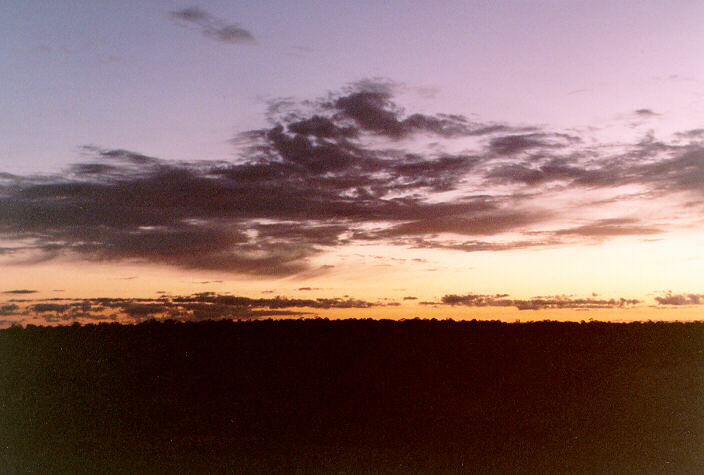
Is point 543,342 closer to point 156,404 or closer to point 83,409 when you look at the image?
point 156,404

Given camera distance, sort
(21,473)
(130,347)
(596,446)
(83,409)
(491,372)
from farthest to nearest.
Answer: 1. (130,347)
2. (491,372)
3. (83,409)
4. (596,446)
5. (21,473)

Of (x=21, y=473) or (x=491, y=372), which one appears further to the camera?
(x=491, y=372)

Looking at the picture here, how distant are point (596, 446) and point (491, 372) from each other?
13386 mm

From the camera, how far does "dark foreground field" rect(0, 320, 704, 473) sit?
22.2 m

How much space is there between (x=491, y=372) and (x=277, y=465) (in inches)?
730

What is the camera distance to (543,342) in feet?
139

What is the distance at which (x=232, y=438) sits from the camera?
82.8 feet

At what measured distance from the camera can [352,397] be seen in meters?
31.8

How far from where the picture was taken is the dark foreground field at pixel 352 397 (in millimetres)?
22203

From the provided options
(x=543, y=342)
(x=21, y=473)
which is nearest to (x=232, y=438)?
(x=21, y=473)

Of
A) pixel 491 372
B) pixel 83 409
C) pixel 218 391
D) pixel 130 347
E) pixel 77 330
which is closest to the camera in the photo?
pixel 83 409

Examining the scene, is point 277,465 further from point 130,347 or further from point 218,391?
point 130,347

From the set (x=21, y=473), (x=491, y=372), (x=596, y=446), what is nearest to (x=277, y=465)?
(x=21, y=473)

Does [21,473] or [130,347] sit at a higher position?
[130,347]
